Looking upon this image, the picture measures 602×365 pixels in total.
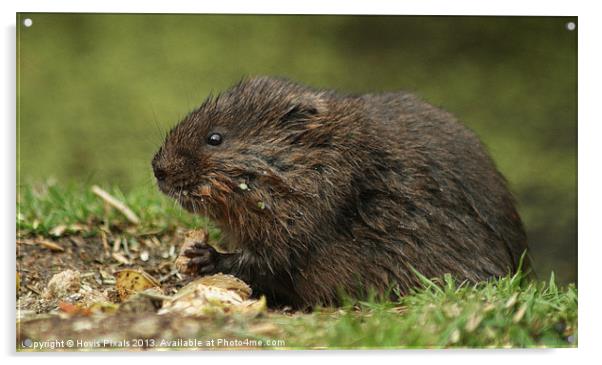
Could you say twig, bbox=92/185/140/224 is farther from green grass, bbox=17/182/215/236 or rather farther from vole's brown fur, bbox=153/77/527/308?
vole's brown fur, bbox=153/77/527/308

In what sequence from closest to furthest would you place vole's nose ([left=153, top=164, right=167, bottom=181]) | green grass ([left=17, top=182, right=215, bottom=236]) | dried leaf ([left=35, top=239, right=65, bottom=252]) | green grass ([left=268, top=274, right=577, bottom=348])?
green grass ([left=268, top=274, right=577, bottom=348]) → vole's nose ([left=153, top=164, right=167, bottom=181]) → dried leaf ([left=35, top=239, right=65, bottom=252]) → green grass ([left=17, top=182, right=215, bottom=236])

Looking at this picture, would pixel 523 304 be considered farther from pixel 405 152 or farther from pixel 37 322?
pixel 37 322

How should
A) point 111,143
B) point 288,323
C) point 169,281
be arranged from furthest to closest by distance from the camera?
point 111,143
point 169,281
point 288,323

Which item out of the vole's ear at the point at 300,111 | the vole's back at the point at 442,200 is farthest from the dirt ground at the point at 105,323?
the vole's ear at the point at 300,111

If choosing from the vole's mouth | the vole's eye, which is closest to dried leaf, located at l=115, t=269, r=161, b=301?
the vole's mouth

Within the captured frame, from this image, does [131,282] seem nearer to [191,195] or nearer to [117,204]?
[191,195]

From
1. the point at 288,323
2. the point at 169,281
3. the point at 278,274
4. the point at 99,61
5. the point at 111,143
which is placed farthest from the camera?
the point at 111,143

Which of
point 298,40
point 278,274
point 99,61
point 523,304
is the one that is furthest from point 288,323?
point 99,61
